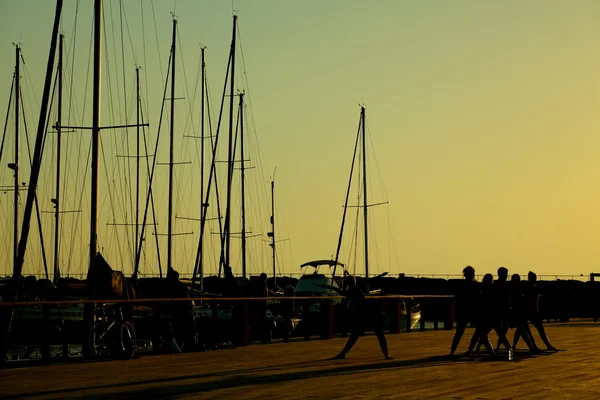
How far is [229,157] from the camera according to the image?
50.2 metres

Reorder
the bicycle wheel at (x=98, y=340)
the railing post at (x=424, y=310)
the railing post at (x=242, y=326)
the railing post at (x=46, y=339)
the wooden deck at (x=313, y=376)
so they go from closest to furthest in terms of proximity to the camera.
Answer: the wooden deck at (x=313, y=376), the railing post at (x=46, y=339), the bicycle wheel at (x=98, y=340), the railing post at (x=242, y=326), the railing post at (x=424, y=310)

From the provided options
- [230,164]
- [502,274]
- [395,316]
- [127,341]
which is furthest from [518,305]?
[230,164]

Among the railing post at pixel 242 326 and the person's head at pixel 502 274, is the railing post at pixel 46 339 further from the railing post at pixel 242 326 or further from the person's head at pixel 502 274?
the person's head at pixel 502 274

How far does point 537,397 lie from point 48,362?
10240mm

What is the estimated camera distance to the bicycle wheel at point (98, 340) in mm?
23016

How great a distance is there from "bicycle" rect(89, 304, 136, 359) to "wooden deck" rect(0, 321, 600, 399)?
46 cm

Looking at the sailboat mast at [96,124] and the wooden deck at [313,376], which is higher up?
the sailboat mast at [96,124]

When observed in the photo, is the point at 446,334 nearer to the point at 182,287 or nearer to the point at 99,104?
the point at 182,287

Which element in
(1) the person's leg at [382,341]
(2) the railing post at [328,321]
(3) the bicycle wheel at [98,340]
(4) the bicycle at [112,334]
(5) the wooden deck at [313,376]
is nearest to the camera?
(5) the wooden deck at [313,376]

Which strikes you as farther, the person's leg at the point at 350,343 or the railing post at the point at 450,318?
the railing post at the point at 450,318

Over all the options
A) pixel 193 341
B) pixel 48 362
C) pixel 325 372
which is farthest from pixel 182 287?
pixel 325 372

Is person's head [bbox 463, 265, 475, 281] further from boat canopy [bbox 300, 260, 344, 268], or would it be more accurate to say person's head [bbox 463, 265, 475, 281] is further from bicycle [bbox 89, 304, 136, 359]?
boat canopy [bbox 300, 260, 344, 268]

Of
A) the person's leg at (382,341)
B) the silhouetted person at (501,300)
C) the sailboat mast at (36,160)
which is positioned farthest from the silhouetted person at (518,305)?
the sailboat mast at (36,160)

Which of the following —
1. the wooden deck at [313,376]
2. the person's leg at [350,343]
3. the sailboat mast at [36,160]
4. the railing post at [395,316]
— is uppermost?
the sailboat mast at [36,160]
